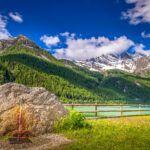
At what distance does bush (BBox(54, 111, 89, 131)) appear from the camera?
10111mm

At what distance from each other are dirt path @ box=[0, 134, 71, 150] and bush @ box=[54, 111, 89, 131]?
1.01 metres

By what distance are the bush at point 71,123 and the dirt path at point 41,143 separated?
1.01m

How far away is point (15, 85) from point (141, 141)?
25.3 feet

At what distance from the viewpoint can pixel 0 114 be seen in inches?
354

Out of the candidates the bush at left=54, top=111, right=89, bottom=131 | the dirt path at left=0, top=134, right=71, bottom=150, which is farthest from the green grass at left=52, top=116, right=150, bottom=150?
the dirt path at left=0, top=134, right=71, bottom=150

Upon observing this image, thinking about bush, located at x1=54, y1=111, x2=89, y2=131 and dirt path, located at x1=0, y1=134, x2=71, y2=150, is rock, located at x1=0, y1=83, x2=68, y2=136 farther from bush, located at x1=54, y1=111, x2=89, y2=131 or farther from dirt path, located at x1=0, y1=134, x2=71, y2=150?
dirt path, located at x1=0, y1=134, x2=71, y2=150

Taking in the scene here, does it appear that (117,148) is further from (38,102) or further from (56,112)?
(38,102)

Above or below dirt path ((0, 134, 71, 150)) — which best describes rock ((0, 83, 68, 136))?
above

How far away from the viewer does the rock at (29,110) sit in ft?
29.7

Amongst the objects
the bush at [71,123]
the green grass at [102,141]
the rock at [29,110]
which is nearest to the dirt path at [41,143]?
the green grass at [102,141]

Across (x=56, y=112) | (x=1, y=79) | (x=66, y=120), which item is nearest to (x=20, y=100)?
(x=56, y=112)

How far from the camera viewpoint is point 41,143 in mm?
7855

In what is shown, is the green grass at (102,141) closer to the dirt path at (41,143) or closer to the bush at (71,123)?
the bush at (71,123)

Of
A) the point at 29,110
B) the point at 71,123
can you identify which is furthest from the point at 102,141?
the point at 29,110
